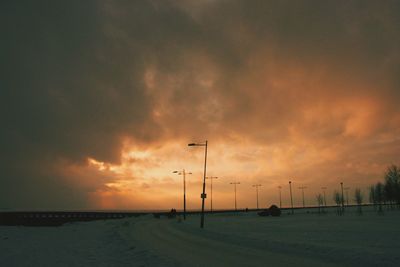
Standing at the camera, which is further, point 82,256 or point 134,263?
point 82,256

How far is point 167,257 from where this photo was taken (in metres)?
19.1

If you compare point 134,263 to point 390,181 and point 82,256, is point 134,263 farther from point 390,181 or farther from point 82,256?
point 390,181

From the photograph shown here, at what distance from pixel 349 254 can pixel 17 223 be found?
223ft

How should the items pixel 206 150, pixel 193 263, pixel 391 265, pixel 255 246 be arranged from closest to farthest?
pixel 391 265 → pixel 193 263 → pixel 255 246 → pixel 206 150

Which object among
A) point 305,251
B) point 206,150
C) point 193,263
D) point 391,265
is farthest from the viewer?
point 206,150

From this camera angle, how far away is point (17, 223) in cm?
6894

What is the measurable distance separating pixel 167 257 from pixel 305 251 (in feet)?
26.3

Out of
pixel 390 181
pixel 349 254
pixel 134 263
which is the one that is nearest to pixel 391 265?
pixel 349 254

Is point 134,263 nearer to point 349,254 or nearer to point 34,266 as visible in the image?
point 34,266

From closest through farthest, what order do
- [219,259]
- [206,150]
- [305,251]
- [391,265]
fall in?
[391,265] → [219,259] → [305,251] → [206,150]

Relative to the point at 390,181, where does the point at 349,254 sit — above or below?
below

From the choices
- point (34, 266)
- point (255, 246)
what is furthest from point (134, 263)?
point (255, 246)

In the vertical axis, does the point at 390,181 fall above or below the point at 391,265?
above

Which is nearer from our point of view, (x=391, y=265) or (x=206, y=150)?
(x=391, y=265)
